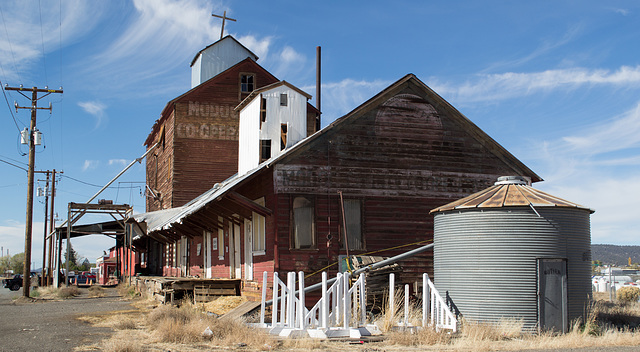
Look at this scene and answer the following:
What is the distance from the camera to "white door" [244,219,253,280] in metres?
20.4

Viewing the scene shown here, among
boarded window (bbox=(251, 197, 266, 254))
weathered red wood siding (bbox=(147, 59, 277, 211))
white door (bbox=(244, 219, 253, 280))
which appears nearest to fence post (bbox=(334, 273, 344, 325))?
boarded window (bbox=(251, 197, 266, 254))

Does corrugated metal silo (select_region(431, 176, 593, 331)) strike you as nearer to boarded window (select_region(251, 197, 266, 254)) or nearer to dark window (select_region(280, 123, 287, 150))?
boarded window (select_region(251, 197, 266, 254))

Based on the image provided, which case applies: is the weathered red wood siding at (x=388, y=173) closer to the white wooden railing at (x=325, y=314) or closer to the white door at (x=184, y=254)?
the white wooden railing at (x=325, y=314)

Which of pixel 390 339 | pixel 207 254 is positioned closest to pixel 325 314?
pixel 390 339

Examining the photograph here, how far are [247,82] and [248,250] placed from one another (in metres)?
17.4

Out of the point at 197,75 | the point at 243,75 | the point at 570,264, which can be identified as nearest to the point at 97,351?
the point at 570,264

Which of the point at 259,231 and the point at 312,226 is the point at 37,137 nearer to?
the point at 259,231

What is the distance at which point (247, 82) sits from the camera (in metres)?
36.4

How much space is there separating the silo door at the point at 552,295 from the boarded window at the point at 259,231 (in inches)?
328

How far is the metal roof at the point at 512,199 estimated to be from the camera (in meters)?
14.2

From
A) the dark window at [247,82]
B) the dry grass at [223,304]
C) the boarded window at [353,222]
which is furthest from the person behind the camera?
the dark window at [247,82]

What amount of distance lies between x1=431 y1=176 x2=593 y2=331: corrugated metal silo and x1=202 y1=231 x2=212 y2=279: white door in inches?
551

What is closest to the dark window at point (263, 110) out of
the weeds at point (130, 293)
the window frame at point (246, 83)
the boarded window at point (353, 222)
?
the boarded window at point (353, 222)

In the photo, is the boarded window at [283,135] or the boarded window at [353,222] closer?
the boarded window at [353,222]
